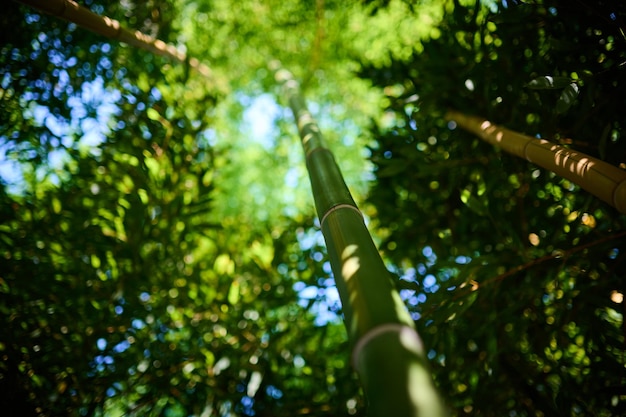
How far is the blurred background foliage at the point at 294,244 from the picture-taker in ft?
A: 7.72

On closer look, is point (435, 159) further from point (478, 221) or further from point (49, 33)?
point (49, 33)

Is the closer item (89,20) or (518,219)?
(89,20)

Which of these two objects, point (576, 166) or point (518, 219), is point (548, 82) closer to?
point (576, 166)

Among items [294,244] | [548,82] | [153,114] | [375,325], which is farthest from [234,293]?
[548,82]

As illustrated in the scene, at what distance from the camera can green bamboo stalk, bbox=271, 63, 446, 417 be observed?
2.81 feet

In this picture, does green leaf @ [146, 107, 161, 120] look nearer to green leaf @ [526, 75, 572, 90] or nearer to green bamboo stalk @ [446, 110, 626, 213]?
green bamboo stalk @ [446, 110, 626, 213]

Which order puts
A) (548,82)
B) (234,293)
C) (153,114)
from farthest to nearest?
(153,114), (234,293), (548,82)

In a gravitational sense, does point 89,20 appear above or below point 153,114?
below

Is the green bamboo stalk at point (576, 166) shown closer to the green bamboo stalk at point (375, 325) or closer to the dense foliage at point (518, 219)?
the dense foliage at point (518, 219)

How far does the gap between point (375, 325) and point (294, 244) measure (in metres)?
Result: 2.89

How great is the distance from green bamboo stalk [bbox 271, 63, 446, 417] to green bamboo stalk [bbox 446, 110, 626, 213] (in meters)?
0.96

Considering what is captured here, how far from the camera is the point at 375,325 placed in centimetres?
97

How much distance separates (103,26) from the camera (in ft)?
8.20

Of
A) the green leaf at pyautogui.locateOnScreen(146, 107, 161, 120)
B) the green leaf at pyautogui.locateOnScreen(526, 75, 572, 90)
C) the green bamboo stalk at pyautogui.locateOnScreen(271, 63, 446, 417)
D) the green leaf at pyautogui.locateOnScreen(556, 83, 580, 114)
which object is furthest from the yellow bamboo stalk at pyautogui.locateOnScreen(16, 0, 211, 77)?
the green leaf at pyautogui.locateOnScreen(556, 83, 580, 114)
